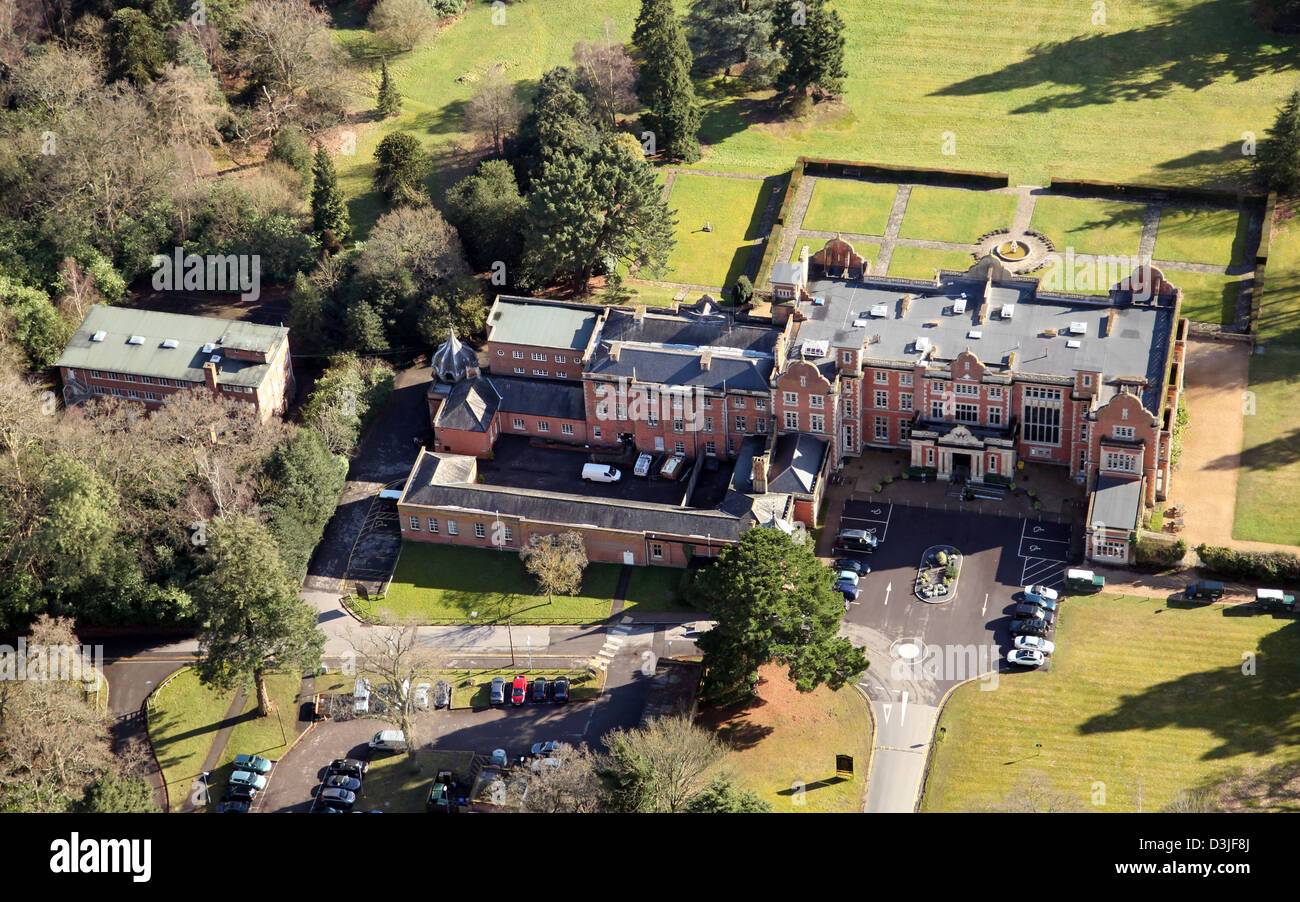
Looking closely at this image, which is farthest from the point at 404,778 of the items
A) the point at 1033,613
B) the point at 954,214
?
the point at 954,214

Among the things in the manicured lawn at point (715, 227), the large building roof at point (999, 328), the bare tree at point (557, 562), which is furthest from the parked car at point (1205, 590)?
the manicured lawn at point (715, 227)

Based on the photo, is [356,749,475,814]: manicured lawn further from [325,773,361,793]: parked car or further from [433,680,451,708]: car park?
[433,680,451,708]: car park

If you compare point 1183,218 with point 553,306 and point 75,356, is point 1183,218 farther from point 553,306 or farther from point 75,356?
point 75,356

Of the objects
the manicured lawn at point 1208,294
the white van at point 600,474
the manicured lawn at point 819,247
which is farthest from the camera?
the manicured lawn at point 819,247

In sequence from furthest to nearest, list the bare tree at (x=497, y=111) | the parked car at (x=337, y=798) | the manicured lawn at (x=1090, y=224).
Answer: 1. the bare tree at (x=497, y=111)
2. the manicured lawn at (x=1090, y=224)
3. the parked car at (x=337, y=798)

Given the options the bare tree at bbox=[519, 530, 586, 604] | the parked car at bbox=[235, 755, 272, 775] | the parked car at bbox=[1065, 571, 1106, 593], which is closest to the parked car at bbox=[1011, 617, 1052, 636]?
the parked car at bbox=[1065, 571, 1106, 593]

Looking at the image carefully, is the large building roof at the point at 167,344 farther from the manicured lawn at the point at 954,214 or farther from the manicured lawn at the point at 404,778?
the manicured lawn at the point at 954,214

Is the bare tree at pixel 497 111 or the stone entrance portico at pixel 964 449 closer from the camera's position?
the stone entrance portico at pixel 964 449

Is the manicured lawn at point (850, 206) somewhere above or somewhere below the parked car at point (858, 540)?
above
